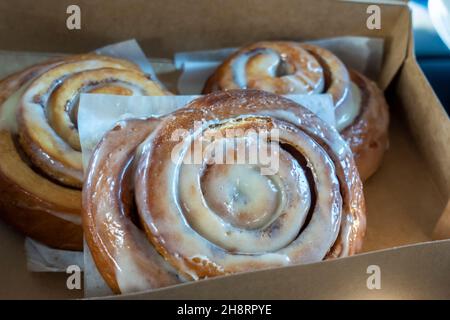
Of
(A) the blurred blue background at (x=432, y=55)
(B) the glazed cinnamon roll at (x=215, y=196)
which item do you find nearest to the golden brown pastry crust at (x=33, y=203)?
(B) the glazed cinnamon roll at (x=215, y=196)

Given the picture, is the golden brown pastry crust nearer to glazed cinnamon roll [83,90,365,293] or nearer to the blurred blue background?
glazed cinnamon roll [83,90,365,293]

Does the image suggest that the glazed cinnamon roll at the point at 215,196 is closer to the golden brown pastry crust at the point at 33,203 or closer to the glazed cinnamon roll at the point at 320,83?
the golden brown pastry crust at the point at 33,203

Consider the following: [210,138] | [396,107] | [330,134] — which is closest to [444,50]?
[396,107]

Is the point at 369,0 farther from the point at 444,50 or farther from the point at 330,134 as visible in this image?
the point at 330,134

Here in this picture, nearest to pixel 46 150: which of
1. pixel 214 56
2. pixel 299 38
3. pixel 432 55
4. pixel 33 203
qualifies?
pixel 33 203

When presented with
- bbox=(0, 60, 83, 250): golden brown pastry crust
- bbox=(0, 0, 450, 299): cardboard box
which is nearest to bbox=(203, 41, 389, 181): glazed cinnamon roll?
bbox=(0, 0, 450, 299): cardboard box
